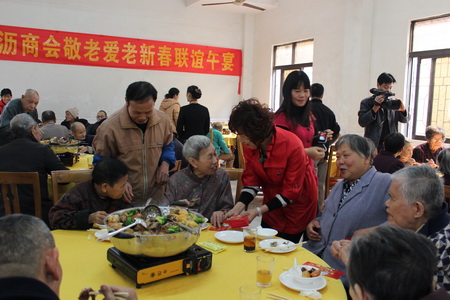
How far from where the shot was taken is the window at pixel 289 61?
25.8 feet

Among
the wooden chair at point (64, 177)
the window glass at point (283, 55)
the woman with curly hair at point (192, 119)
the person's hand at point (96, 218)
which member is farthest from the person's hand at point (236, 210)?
the window glass at point (283, 55)

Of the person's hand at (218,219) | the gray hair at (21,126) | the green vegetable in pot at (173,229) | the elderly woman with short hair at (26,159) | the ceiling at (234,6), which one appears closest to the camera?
the green vegetable in pot at (173,229)

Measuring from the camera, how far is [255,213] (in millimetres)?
2109

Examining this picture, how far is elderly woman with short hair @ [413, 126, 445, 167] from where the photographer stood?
4.07 m

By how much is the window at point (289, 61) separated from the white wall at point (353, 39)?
0.79 feet

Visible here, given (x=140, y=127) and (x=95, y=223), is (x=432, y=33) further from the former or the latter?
(x=95, y=223)

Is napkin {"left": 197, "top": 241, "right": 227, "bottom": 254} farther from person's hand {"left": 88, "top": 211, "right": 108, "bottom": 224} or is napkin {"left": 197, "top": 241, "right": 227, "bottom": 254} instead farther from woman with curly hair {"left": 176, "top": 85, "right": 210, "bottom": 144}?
woman with curly hair {"left": 176, "top": 85, "right": 210, "bottom": 144}

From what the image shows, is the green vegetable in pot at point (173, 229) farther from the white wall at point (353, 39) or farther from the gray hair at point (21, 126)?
the white wall at point (353, 39)

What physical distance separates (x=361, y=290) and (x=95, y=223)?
4.64ft

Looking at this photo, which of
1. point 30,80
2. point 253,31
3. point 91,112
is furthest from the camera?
point 253,31

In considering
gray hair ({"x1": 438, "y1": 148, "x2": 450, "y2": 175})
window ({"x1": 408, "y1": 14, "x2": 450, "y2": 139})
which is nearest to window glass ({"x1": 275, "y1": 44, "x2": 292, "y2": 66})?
window ({"x1": 408, "y1": 14, "x2": 450, "y2": 139})

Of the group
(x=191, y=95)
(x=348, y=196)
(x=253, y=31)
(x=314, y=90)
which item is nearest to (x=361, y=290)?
(x=348, y=196)

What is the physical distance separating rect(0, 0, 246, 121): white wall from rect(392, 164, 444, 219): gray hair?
7444 mm

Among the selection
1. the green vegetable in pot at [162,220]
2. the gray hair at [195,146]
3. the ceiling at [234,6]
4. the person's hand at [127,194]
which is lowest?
the person's hand at [127,194]
